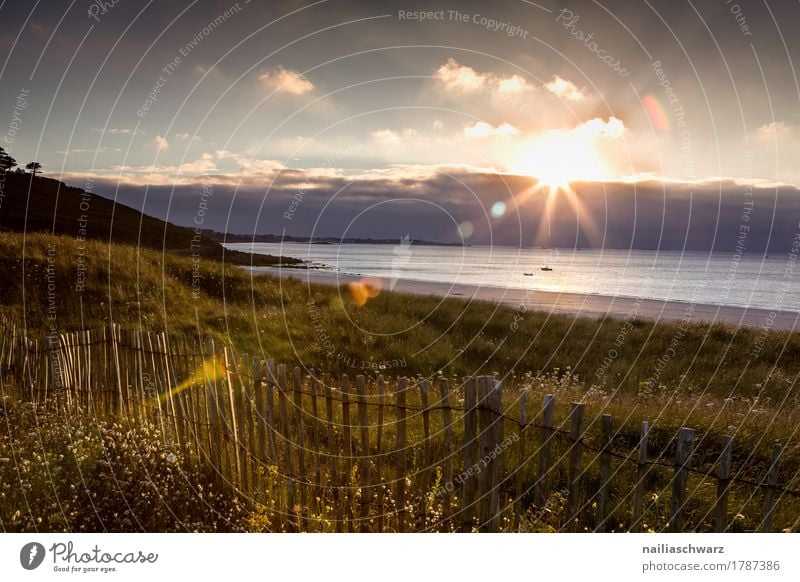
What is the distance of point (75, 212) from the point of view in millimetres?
58344

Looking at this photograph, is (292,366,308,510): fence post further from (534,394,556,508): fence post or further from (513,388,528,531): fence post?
(534,394,556,508): fence post

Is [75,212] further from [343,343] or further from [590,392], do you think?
[590,392]

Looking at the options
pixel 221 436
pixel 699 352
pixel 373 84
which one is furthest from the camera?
pixel 699 352

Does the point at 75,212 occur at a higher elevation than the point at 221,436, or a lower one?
higher

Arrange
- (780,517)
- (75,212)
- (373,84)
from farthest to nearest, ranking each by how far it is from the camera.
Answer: (75,212) < (373,84) < (780,517)

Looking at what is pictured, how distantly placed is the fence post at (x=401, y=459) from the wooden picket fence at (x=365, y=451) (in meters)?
0.01

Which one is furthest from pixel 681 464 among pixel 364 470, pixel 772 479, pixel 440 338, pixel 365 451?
pixel 440 338

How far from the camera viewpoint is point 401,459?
529cm
